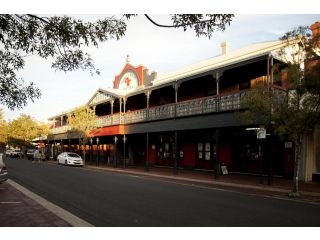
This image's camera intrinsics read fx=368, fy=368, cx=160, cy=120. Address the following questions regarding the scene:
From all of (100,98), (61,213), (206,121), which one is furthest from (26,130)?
(61,213)

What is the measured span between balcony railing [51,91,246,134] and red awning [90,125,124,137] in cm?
50

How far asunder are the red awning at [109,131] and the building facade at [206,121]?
0.29ft

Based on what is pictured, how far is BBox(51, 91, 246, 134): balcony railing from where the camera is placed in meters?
21.1

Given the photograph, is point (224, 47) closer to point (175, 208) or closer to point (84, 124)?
point (84, 124)

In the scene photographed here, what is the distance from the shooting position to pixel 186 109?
81.4ft

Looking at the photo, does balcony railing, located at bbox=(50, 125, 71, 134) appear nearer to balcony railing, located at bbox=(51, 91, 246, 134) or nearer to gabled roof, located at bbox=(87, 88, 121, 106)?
gabled roof, located at bbox=(87, 88, 121, 106)

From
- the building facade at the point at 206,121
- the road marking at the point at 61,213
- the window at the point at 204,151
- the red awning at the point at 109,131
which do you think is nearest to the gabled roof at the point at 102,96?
the building facade at the point at 206,121

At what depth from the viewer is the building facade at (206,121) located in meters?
20.8

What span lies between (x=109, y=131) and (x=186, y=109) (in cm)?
1221

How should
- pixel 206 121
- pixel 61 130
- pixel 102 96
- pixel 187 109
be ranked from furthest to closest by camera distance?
pixel 61 130 < pixel 102 96 < pixel 187 109 < pixel 206 121

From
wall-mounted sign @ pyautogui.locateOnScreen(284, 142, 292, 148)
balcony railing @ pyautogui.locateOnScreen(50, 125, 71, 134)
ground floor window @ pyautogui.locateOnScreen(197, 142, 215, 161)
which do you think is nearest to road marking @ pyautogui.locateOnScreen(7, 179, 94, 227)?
wall-mounted sign @ pyautogui.locateOnScreen(284, 142, 292, 148)

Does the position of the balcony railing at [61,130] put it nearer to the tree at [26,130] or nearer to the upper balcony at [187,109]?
the tree at [26,130]

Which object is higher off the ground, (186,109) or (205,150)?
(186,109)

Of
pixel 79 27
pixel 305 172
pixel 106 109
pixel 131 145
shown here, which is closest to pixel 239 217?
pixel 79 27
